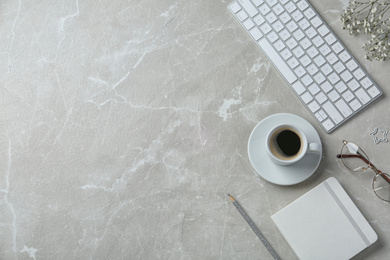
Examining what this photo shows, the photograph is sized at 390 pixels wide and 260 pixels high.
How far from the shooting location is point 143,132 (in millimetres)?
1203

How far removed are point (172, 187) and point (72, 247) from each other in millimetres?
334

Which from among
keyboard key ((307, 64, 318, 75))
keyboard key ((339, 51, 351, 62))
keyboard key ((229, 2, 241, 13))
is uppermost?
keyboard key ((229, 2, 241, 13))

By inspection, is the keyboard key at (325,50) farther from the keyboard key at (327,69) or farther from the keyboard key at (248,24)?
the keyboard key at (248,24)

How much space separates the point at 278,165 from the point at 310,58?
320 millimetres

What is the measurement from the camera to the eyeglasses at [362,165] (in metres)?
1.14

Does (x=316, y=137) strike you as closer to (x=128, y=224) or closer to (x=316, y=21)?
(x=316, y=21)

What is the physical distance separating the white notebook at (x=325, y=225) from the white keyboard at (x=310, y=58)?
185 mm

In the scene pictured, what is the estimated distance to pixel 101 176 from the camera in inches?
47.0

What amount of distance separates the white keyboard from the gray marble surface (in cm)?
3

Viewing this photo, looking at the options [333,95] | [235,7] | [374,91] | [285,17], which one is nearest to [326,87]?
[333,95]

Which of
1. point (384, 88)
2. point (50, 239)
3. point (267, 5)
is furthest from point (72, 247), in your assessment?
point (384, 88)

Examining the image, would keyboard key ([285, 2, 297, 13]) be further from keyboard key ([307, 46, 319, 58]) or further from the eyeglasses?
the eyeglasses

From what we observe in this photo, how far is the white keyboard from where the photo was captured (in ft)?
3.79

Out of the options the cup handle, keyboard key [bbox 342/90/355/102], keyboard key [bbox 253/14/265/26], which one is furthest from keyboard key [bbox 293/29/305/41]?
the cup handle
